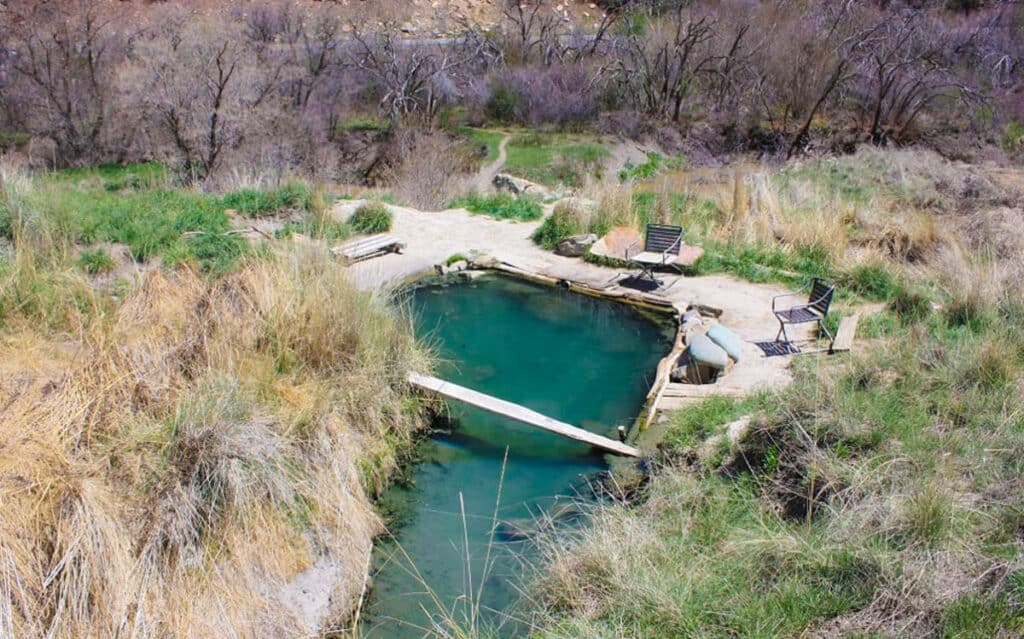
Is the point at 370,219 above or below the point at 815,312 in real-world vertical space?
below

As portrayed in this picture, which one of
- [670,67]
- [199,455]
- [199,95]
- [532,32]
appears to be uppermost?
[532,32]

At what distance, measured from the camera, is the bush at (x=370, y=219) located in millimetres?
10242

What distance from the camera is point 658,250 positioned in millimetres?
9094

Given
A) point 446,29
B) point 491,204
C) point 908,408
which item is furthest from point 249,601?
point 446,29

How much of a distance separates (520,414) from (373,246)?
14.4 ft

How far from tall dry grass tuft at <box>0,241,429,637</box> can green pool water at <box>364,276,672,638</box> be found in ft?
1.07

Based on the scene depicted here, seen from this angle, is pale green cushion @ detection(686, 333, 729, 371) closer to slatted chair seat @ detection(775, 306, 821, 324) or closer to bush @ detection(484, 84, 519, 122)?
slatted chair seat @ detection(775, 306, 821, 324)

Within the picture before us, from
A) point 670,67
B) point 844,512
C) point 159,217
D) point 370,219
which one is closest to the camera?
point 844,512

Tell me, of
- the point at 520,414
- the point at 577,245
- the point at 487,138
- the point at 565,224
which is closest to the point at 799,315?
the point at 520,414

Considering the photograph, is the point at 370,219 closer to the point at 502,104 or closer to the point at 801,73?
the point at 502,104

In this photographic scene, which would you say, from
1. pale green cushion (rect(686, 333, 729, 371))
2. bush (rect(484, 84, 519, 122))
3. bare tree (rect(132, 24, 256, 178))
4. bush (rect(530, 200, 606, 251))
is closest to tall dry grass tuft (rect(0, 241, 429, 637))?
pale green cushion (rect(686, 333, 729, 371))

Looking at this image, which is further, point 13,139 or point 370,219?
point 13,139

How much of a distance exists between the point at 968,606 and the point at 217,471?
3423 millimetres

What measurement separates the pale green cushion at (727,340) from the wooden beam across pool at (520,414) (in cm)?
151
